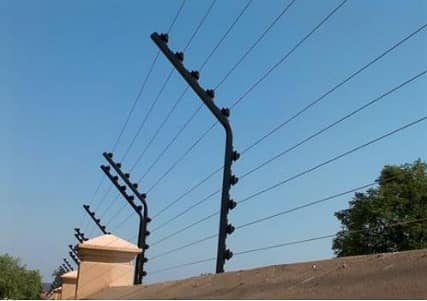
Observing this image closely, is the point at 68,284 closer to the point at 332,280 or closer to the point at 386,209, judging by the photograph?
the point at 332,280

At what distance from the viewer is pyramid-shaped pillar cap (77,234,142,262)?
5.95m

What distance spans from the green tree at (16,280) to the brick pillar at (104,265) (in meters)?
50.6

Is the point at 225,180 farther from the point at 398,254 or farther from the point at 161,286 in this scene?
the point at 398,254

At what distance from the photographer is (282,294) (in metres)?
2.37

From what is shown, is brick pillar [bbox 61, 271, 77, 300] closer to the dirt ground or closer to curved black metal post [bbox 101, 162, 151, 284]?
curved black metal post [bbox 101, 162, 151, 284]

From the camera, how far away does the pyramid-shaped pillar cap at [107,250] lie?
19.5 ft

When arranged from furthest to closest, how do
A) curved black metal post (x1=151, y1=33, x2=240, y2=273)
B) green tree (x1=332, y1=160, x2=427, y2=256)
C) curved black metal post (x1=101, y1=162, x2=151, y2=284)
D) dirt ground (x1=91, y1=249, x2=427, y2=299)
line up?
green tree (x1=332, y1=160, x2=427, y2=256) < curved black metal post (x1=101, y1=162, x2=151, y2=284) < curved black metal post (x1=151, y1=33, x2=240, y2=273) < dirt ground (x1=91, y1=249, x2=427, y2=299)

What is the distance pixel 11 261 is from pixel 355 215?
139 feet

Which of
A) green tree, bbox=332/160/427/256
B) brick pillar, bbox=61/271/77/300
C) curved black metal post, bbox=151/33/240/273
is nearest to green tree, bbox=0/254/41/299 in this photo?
green tree, bbox=332/160/427/256

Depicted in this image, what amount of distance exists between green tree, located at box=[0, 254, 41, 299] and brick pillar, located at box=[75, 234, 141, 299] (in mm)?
50613

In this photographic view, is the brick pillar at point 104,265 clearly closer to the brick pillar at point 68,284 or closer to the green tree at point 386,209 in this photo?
the brick pillar at point 68,284

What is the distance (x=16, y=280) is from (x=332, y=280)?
60095mm

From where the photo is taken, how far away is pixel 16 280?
2249 inches

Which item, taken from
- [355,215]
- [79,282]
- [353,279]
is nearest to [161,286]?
[79,282]
